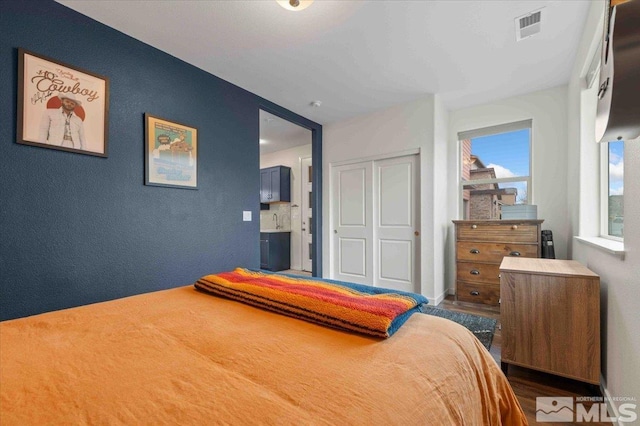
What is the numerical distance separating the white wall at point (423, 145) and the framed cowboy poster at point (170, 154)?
7.43 feet

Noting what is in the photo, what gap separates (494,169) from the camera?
142 inches

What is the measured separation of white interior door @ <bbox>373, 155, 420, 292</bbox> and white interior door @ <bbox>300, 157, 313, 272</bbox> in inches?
74.6

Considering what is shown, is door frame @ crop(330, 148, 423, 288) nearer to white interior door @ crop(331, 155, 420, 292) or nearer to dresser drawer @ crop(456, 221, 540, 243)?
white interior door @ crop(331, 155, 420, 292)

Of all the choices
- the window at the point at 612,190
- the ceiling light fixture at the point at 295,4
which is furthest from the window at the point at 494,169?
the ceiling light fixture at the point at 295,4

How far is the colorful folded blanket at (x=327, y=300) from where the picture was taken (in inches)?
34.3

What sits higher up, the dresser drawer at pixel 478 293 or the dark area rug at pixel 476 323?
the dresser drawer at pixel 478 293

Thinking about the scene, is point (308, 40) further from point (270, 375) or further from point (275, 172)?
point (275, 172)

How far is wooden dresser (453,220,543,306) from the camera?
293 cm

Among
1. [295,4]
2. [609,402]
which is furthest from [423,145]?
[609,402]

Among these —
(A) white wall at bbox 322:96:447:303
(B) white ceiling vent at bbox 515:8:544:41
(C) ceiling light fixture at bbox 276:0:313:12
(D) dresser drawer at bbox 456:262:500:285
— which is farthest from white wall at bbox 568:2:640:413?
(C) ceiling light fixture at bbox 276:0:313:12

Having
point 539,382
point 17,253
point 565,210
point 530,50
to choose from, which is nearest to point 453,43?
point 530,50

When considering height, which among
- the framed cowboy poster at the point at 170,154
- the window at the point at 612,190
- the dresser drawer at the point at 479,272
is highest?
the framed cowboy poster at the point at 170,154

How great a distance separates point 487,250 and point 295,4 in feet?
9.94

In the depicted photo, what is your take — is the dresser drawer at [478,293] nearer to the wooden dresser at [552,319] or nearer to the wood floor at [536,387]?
the wood floor at [536,387]
